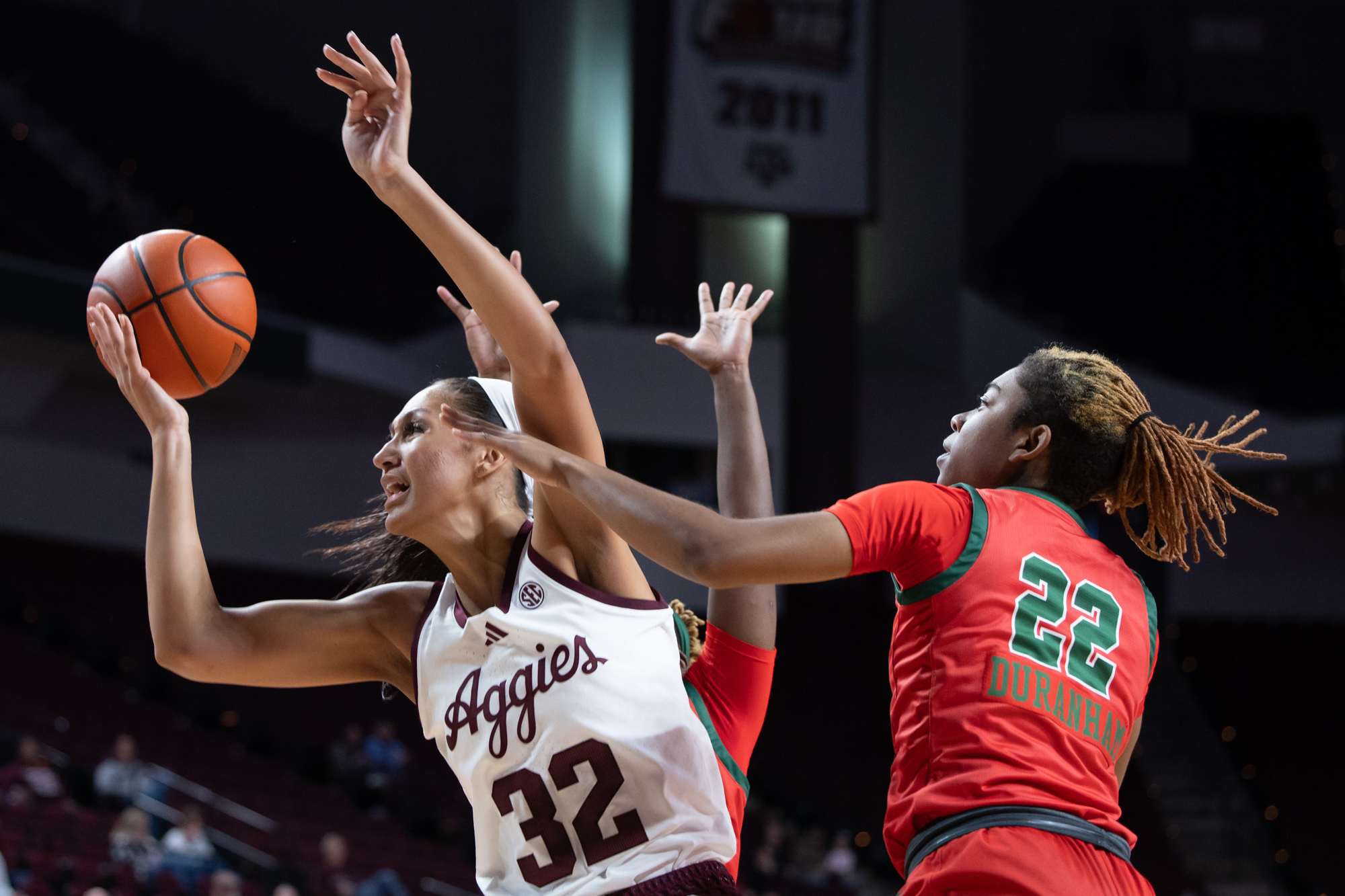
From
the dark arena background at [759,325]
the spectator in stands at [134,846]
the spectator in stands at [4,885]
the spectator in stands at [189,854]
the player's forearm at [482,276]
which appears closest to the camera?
the player's forearm at [482,276]

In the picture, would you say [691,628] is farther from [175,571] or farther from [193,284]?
[193,284]

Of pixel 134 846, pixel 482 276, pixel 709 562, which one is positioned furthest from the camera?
pixel 134 846

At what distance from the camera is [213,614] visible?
2461 mm

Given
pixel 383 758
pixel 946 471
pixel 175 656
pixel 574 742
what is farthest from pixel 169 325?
pixel 383 758

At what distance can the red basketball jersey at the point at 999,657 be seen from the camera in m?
1.94

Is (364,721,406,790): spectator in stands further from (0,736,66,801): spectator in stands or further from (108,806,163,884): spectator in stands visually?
(108,806,163,884): spectator in stands

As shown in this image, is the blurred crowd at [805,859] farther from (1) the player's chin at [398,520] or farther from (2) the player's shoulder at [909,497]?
(2) the player's shoulder at [909,497]

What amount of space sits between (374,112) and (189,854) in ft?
23.0

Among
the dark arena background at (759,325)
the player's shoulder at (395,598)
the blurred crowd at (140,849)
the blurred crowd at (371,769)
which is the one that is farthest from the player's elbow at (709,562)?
the blurred crowd at (371,769)

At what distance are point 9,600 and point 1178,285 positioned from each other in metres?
13.5

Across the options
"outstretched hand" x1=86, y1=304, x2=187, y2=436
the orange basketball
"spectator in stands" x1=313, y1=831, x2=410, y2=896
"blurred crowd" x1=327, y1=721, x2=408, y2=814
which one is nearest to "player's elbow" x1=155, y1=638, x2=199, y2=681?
"outstretched hand" x1=86, y1=304, x2=187, y2=436

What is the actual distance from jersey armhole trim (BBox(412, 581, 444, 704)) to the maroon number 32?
0.34 metres

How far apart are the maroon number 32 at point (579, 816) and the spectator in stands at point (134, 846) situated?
6.47 m

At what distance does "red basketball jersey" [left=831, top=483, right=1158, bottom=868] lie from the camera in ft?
6.36
